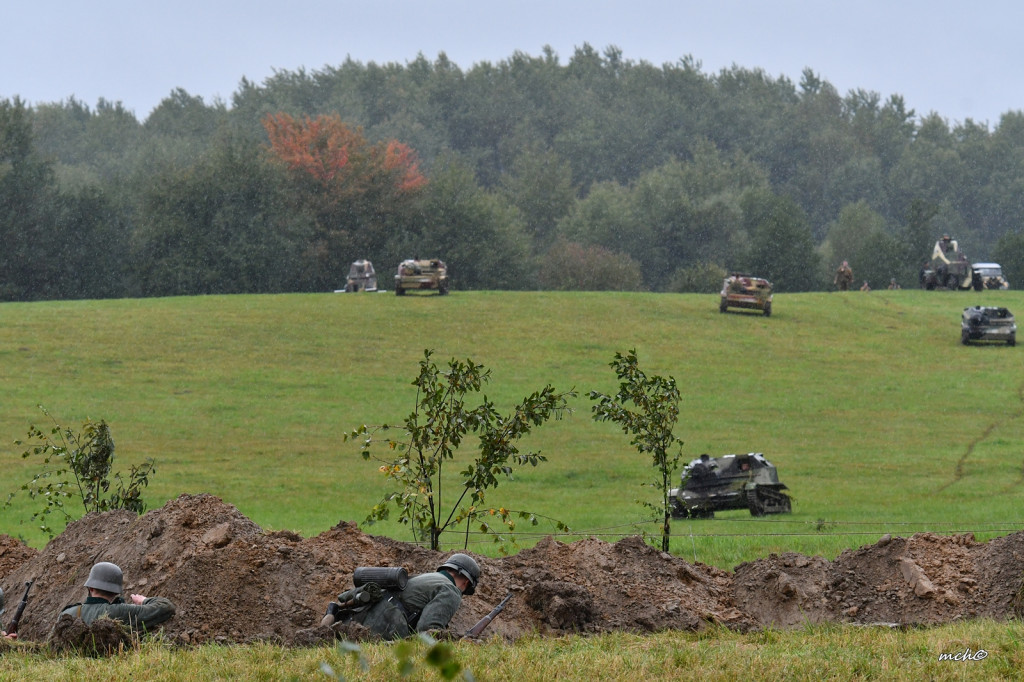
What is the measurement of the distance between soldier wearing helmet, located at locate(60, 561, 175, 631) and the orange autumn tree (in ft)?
201

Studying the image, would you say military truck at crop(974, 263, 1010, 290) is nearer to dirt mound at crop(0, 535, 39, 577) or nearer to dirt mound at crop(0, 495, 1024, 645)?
dirt mound at crop(0, 495, 1024, 645)

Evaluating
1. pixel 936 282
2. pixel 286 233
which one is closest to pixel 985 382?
pixel 936 282

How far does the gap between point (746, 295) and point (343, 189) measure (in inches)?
1209

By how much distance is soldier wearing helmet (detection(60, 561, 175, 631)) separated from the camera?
980 centimetres

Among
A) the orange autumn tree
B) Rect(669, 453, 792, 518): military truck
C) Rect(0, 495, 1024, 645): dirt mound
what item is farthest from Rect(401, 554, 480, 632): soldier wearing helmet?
the orange autumn tree

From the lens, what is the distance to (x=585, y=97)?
379ft

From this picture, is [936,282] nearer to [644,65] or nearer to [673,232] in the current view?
[673,232]

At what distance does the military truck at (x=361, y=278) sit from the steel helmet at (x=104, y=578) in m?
52.7

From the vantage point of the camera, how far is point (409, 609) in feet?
32.6

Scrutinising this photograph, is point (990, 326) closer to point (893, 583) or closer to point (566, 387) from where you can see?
point (566, 387)

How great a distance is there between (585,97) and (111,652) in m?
110

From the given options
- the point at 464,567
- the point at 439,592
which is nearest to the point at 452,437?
the point at 464,567

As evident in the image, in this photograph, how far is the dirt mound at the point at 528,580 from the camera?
1067 cm

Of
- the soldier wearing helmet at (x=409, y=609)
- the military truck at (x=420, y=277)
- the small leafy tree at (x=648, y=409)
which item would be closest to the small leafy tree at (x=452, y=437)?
the small leafy tree at (x=648, y=409)
